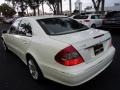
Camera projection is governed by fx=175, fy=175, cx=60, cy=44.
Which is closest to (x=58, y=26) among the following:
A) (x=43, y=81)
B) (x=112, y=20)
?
(x=43, y=81)

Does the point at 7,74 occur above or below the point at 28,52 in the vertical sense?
below

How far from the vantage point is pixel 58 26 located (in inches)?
160

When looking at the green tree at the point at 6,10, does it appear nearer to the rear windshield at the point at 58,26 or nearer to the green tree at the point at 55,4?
the green tree at the point at 55,4

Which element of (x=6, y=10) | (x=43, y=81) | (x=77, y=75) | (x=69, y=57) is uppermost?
(x=6, y=10)

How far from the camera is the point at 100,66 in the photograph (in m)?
3.44

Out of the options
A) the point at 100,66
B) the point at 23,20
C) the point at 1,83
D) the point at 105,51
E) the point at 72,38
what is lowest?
the point at 1,83

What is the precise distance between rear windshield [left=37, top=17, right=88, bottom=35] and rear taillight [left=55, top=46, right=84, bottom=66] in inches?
31.0

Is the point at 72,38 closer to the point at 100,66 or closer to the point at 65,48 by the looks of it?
the point at 65,48

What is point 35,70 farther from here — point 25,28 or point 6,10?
point 6,10

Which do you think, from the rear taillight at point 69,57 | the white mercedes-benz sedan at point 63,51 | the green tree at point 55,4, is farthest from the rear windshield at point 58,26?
the green tree at point 55,4

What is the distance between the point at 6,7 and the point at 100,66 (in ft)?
199

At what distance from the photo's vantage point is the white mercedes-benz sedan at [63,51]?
10.0 ft

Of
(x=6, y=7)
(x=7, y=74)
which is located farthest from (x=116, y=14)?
(x=6, y=7)

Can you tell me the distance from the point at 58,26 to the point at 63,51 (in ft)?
3.88
